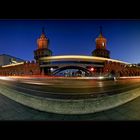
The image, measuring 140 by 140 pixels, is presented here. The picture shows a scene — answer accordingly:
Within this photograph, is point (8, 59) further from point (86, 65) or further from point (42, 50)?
point (86, 65)

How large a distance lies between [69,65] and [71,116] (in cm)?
78

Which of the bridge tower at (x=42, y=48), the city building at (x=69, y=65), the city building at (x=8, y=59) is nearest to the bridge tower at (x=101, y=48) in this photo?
the city building at (x=69, y=65)

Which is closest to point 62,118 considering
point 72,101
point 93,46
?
point 72,101

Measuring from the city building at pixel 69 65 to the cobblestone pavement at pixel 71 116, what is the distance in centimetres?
53

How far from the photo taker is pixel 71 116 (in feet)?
7.90

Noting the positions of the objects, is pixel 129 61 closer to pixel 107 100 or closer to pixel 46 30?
pixel 107 100

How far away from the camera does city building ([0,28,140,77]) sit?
2.54 metres

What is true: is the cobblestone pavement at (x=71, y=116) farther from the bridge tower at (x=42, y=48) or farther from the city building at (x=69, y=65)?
the bridge tower at (x=42, y=48)

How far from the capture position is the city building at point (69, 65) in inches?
100

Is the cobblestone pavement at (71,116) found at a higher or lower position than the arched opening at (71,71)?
lower

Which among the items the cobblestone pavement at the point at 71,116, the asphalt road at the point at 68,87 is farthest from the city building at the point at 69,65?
the cobblestone pavement at the point at 71,116

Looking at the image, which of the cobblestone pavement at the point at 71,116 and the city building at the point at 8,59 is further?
the city building at the point at 8,59

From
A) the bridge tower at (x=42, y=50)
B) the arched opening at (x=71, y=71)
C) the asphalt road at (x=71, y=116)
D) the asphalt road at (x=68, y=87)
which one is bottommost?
the asphalt road at (x=71, y=116)

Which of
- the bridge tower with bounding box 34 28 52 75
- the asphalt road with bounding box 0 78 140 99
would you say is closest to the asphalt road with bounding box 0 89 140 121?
the asphalt road with bounding box 0 78 140 99
